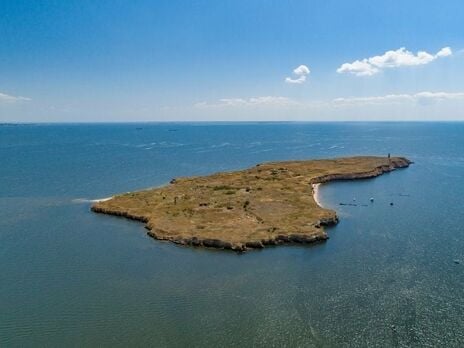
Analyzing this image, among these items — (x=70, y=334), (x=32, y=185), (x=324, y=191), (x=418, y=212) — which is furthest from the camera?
(x=32, y=185)

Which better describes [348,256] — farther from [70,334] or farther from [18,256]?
[18,256]

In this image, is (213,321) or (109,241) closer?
(213,321)

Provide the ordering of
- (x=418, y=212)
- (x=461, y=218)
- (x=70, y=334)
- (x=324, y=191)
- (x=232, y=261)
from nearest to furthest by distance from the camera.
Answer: (x=70, y=334) → (x=232, y=261) → (x=461, y=218) → (x=418, y=212) → (x=324, y=191)

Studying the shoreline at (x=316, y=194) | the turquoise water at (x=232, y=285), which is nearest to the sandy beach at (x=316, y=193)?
the shoreline at (x=316, y=194)

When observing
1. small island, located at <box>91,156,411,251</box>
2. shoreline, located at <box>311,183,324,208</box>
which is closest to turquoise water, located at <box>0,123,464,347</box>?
small island, located at <box>91,156,411,251</box>

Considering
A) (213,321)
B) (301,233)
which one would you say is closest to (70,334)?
(213,321)

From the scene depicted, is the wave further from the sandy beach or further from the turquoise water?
the sandy beach

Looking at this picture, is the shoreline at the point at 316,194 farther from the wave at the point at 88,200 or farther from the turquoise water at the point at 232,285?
the wave at the point at 88,200

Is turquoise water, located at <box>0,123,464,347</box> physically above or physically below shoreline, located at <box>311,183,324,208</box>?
below

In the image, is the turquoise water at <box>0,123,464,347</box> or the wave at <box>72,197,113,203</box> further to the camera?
the wave at <box>72,197,113,203</box>
